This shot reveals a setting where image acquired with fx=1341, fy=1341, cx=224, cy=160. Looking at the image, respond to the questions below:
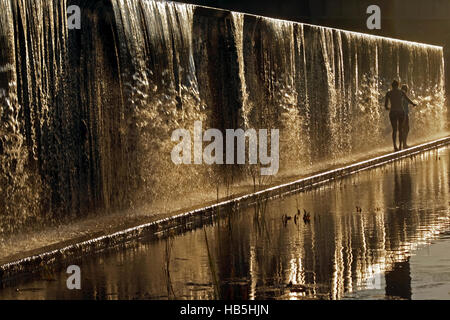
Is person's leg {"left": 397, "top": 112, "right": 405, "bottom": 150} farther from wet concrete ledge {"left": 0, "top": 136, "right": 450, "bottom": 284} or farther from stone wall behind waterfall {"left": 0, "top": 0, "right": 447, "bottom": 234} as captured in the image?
wet concrete ledge {"left": 0, "top": 136, "right": 450, "bottom": 284}

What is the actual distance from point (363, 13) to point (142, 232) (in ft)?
125

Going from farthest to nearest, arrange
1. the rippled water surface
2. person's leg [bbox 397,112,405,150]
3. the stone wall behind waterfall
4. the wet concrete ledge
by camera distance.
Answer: person's leg [bbox 397,112,405,150], the stone wall behind waterfall, the wet concrete ledge, the rippled water surface

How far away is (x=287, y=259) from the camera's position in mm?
10586

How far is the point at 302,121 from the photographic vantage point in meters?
22.9

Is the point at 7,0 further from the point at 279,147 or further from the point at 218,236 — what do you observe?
the point at 279,147

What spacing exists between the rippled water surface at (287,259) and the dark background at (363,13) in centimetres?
2943

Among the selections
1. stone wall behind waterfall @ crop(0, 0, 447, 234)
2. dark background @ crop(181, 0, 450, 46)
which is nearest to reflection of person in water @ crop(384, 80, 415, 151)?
stone wall behind waterfall @ crop(0, 0, 447, 234)

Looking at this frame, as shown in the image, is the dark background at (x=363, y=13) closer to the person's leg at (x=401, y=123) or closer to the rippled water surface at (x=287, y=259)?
the person's leg at (x=401, y=123)

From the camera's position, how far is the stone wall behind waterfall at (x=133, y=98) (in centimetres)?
1251

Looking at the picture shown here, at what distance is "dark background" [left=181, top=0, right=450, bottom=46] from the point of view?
47250mm

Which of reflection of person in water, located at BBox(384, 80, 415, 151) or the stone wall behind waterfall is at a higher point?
reflection of person in water, located at BBox(384, 80, 415, 151)

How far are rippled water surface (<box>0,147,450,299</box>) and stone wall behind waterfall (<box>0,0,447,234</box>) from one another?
1.16 m

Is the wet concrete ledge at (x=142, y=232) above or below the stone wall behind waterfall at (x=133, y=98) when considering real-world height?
below

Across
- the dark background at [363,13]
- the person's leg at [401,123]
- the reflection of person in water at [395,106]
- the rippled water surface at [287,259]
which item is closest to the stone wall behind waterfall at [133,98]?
the rippled water surface at [287,259]
